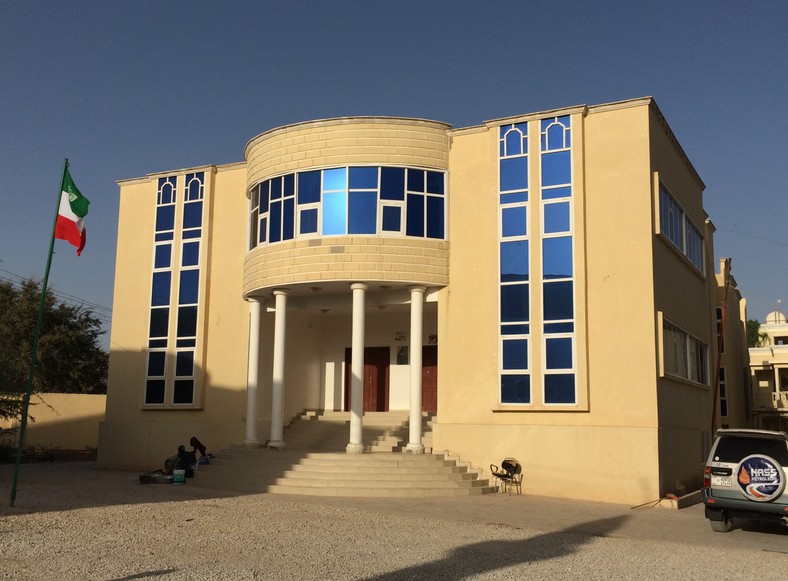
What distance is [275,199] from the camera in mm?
22484

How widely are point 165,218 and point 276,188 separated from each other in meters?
5.60

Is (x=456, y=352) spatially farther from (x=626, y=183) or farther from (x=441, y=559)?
(x=441, y=559)

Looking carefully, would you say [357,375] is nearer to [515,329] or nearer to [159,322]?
[515,329]

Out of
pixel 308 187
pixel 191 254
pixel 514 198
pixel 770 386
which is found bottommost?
pixel 770 386

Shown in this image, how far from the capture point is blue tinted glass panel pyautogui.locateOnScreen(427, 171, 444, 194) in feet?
71.3

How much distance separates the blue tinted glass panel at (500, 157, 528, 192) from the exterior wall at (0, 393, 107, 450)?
19334 millimetres

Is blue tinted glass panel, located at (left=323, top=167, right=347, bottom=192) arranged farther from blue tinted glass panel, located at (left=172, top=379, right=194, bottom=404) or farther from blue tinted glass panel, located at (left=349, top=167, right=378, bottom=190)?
blue tinted glass panel, located at (left=172, top=379, right=194, bottom=404)

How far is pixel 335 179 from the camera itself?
21.5 m

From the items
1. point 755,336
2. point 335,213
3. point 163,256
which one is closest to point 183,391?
point 163,256

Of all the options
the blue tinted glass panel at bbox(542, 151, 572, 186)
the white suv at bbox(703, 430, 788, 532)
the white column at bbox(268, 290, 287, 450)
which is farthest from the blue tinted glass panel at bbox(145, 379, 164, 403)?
the white suv at bbox(703, 430, 788, 532)

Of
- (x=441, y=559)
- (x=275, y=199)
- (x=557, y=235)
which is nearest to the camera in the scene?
(x=441, y=559)

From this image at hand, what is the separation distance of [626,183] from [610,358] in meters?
4.29

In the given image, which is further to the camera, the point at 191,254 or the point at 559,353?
the point at 191,254

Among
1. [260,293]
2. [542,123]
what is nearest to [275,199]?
[260,293]
